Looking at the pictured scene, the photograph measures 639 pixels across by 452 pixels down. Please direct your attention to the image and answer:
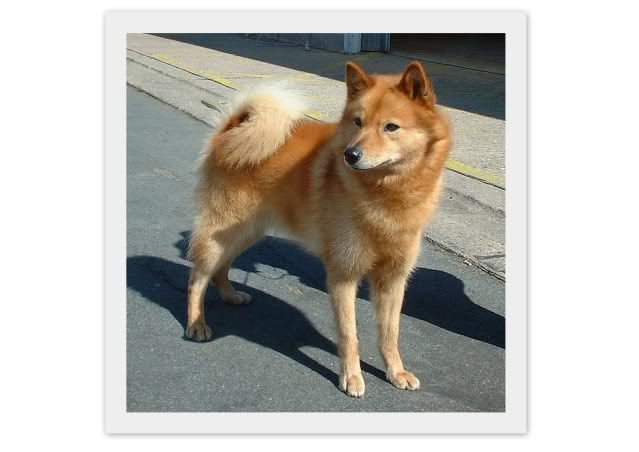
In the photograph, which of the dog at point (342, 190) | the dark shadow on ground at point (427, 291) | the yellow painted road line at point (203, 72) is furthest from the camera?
the yellow painted road line at point (203, 72)

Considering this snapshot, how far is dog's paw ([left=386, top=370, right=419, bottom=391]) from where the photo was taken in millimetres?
3412

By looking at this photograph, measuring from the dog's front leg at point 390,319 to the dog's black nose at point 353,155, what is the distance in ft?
2.23

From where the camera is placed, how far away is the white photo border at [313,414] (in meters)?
2.89

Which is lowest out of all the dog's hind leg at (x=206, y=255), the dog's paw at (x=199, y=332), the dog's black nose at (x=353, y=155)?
the dog's paw at (x=199, y=332)

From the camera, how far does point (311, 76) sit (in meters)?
9.19

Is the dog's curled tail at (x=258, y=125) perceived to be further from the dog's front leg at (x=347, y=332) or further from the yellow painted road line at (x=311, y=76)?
the yellow painted road line at (x=311, y=76)

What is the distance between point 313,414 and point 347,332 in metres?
0.44

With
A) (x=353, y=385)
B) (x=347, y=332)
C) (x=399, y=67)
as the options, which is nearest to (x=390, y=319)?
(x=347, y=332)

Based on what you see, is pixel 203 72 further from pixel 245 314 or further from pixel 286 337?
pixel 286 337

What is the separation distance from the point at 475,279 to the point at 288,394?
60.0 inches

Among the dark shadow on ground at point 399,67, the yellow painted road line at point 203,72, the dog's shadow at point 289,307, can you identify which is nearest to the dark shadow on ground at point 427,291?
the dog's shadow at point 289,307

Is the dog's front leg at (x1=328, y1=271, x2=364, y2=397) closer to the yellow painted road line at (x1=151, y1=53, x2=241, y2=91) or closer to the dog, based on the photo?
the dog

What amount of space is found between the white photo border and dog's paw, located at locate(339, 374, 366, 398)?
1.02ft
